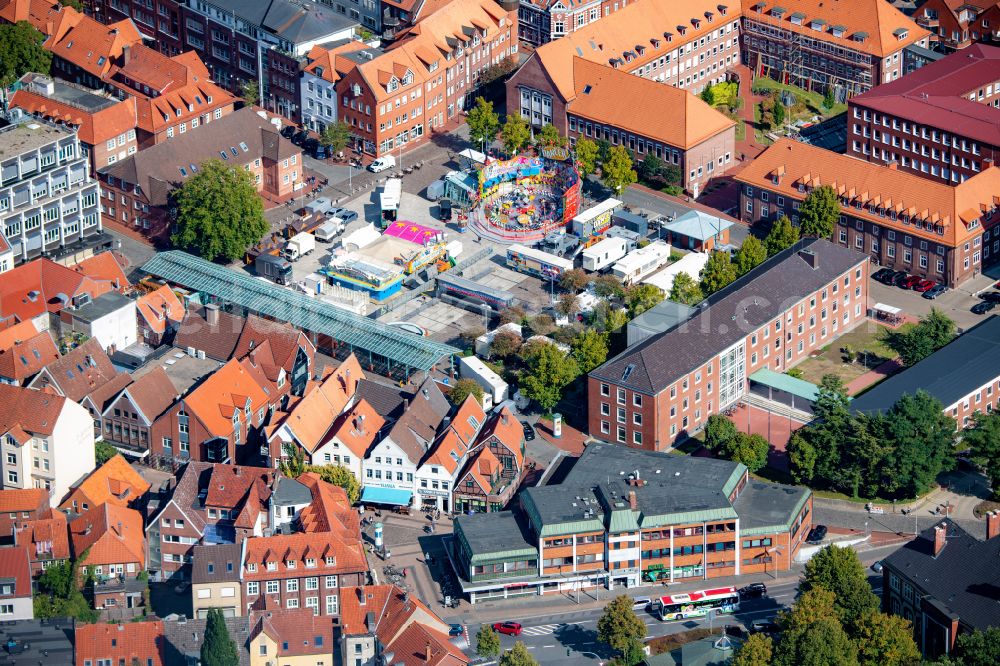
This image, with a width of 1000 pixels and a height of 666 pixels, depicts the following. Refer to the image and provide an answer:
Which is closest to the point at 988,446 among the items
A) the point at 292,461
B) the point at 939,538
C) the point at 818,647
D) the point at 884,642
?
the point at 939,538

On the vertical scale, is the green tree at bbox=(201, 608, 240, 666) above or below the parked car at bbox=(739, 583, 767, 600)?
above

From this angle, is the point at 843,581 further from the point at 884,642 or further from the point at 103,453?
the point at 103,453

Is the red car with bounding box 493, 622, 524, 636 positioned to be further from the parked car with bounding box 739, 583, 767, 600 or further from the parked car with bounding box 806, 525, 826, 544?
the parked car with bounding box 806, 525, 826, 544

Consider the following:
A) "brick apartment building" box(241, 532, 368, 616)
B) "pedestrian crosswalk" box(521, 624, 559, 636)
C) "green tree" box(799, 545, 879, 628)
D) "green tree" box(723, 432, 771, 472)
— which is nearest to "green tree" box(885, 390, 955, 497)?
"green tree" box(723, 432, 771, 472)

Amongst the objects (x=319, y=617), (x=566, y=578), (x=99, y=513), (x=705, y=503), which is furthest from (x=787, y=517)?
(x=99, y=513)

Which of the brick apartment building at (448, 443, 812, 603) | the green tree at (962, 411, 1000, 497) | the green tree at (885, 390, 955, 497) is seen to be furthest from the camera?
the green tree at (962, 411, 1000, 497)

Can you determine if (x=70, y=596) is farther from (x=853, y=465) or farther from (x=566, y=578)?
(x=853, y=465)
